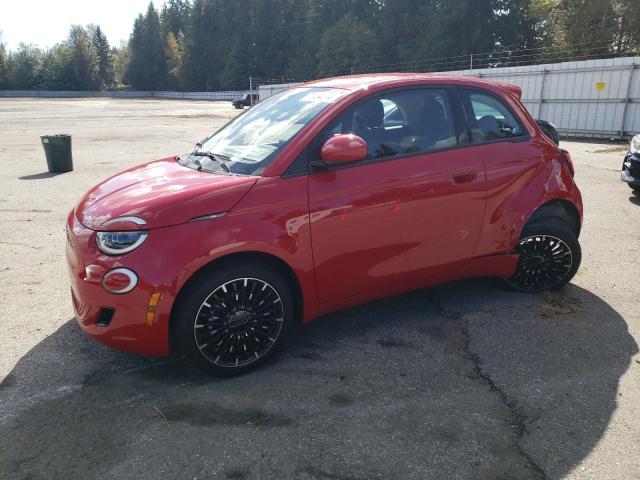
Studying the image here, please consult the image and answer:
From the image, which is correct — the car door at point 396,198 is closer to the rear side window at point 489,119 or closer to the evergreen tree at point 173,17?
the rear side window at point 489,119

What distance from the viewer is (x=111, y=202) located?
3.22m

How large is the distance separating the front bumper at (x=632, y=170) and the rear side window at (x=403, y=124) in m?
5.48

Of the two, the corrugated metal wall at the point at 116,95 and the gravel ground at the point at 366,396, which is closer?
the gravel ground at the point at 366,396

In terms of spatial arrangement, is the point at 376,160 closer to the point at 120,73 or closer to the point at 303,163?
the point at 303,163

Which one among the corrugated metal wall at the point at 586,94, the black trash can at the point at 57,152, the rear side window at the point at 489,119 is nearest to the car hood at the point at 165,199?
the rear side window at the point at 489,119

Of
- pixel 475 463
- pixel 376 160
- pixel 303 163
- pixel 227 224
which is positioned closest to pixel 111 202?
pixel 227 224

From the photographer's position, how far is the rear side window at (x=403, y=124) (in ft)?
11.5

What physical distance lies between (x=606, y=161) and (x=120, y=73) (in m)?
123

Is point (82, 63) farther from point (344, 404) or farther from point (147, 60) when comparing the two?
point (344, 404)

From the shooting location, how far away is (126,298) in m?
2.90

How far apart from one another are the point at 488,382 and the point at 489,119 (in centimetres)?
201

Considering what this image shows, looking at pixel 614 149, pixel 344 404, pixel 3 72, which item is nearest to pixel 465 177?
pixel 344 404

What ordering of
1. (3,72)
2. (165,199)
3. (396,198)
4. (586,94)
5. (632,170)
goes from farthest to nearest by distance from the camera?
(3,72) → (586,94) → (632,170) → (396,198) → (165,199)

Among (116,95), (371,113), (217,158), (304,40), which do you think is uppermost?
(304,40)
